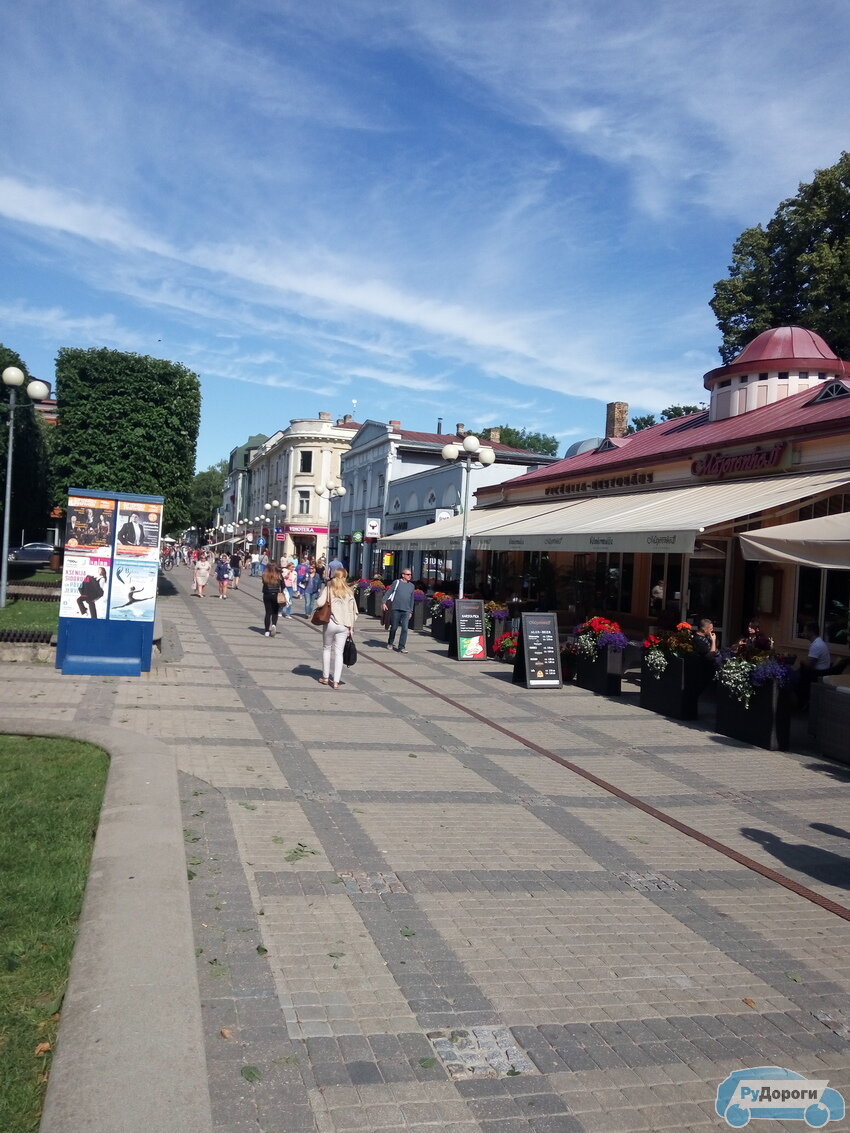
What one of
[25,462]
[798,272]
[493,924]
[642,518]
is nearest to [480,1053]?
[493,924]

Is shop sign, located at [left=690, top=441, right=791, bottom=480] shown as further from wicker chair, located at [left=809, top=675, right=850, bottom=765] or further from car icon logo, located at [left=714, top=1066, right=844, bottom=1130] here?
car icon logo, located at [left=714, top=1066, right=844, bottom=1130]

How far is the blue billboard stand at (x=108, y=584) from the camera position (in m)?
11.7

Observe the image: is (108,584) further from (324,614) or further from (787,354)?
(787,354)

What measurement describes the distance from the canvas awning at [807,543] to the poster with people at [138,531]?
7.58 metres

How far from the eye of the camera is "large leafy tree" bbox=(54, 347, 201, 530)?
28312mm

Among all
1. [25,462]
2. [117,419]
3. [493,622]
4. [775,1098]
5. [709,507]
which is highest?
[117,419]

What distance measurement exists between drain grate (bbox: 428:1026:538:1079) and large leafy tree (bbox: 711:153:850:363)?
25512 mm

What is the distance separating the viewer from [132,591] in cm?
1205

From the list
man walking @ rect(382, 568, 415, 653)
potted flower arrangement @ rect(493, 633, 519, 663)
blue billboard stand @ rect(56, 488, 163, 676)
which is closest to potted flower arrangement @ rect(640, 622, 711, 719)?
potted flower arrangement @ rect(493, 633, 519, 663)

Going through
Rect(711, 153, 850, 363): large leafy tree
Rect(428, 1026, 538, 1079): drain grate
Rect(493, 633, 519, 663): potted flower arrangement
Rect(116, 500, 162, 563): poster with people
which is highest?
Rect(711, 153, 850, 363): large leafy tree

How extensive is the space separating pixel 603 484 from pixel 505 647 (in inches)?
262

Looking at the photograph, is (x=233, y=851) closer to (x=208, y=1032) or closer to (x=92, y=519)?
(x=208, y=1032)

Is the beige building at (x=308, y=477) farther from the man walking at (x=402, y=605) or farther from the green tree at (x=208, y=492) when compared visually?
the man walking at (x=402, y=605)

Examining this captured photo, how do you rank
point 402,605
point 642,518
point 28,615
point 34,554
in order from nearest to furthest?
point 642,518, point 402,605, point 28,615, point 34,554
